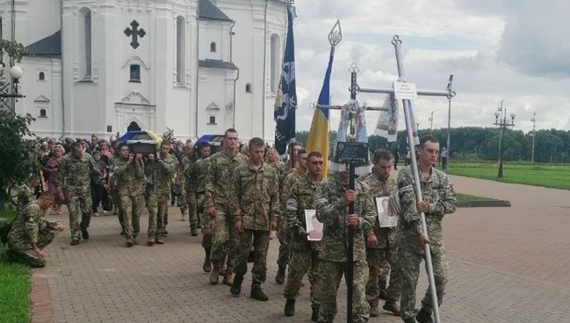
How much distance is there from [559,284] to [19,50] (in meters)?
12.2

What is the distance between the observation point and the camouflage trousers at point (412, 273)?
7945mm

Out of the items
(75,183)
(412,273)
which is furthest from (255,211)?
(75,183)

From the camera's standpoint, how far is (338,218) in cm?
769

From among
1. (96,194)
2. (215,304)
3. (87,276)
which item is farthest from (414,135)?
(96,194)

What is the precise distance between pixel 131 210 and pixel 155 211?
0.48 metres

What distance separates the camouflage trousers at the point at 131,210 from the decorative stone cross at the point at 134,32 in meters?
39.6

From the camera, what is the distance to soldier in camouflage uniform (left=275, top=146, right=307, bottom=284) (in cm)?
981

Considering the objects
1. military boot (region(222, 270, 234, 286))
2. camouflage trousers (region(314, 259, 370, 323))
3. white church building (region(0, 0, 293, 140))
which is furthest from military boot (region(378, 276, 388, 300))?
white church building (region(0, 0, 293, 140))

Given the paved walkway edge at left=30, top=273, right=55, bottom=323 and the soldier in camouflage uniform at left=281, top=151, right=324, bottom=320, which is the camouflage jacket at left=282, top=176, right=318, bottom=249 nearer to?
the soldier in camouflage uniform at left=281, top=151, right=324, bottom=320

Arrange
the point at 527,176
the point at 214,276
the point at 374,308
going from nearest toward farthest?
the point at 374,308, the point at 214,276, the point at 527,176

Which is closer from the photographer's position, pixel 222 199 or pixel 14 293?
pixel 14 293

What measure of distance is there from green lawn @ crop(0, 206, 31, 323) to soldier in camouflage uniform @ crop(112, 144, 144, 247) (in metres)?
3.20

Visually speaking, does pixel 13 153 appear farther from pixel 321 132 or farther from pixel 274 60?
pixel 274 60

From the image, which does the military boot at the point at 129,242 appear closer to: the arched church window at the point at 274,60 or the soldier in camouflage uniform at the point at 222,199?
the soldier in camouflage uniform at the point at 222,199
